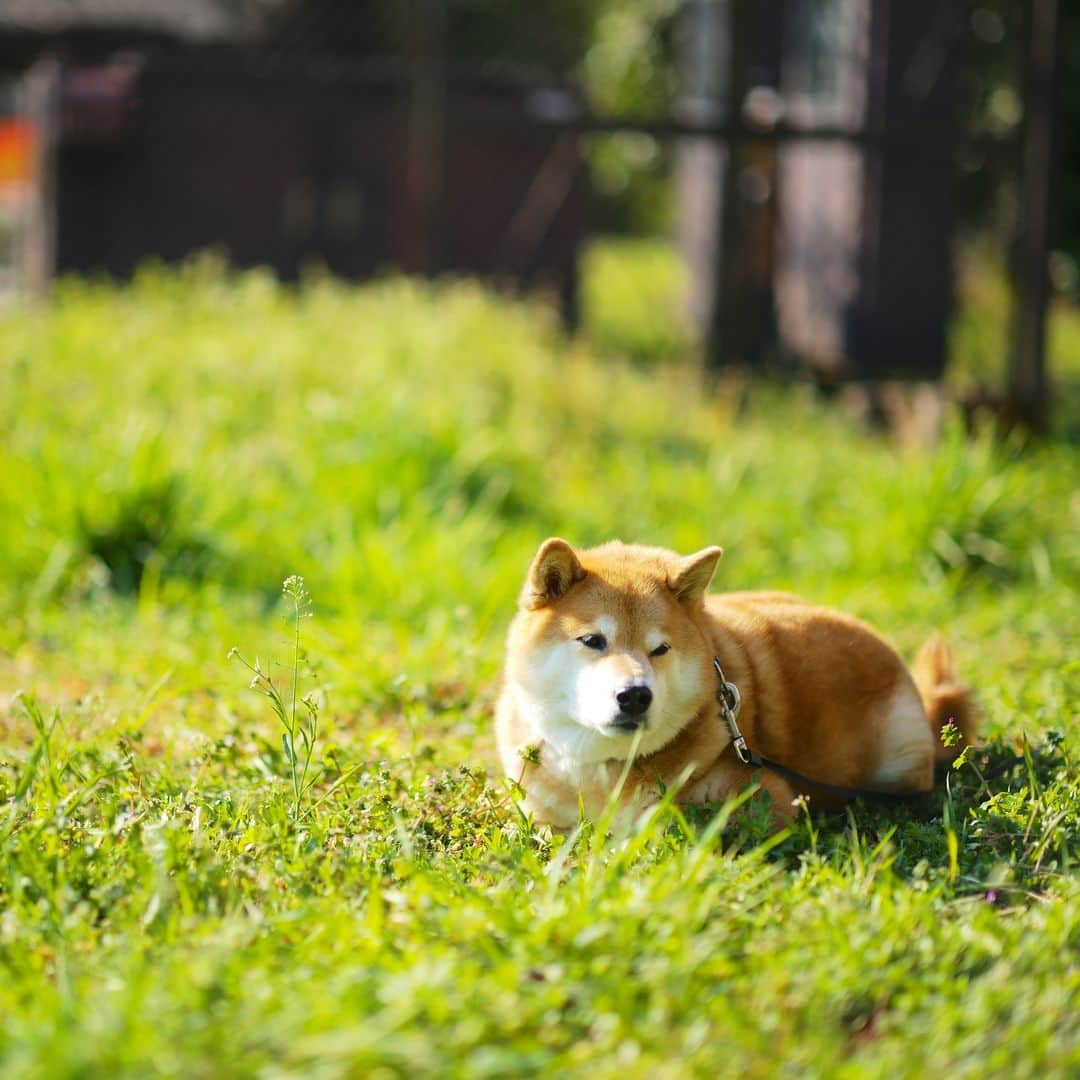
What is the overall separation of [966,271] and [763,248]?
2768 millimetres

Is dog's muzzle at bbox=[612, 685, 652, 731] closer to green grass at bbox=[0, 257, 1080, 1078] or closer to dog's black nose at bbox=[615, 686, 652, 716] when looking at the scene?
dog's black nose at bbox=[615, 686, 652, 716]

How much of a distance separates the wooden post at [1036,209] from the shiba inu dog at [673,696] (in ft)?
18.6

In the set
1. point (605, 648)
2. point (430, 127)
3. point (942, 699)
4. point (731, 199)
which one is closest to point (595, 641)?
point (605, 648)

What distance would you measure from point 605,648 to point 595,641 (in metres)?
0.03

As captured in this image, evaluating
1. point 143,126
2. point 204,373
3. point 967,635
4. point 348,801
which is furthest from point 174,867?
point 143,126

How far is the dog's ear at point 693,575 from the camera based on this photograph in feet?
12.1

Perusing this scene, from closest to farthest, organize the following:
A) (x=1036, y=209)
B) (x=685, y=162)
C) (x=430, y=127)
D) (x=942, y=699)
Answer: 1. (x=942, y=699)
2. (x=1036, y=209)
3. (x=430, y=127)
4. (x=685, y=162)

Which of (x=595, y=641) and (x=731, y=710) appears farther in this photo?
(x=731, y=710)

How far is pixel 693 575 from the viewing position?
3.72 m

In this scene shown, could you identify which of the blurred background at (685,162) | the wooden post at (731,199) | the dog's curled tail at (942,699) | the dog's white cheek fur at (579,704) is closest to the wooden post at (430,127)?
the blurred background at (685,162)

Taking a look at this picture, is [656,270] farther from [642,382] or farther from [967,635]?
[967,635]

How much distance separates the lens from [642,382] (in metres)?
9.40

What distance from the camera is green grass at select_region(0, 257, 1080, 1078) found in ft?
8.65

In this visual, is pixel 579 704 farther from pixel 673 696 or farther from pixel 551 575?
pixel 551 575
